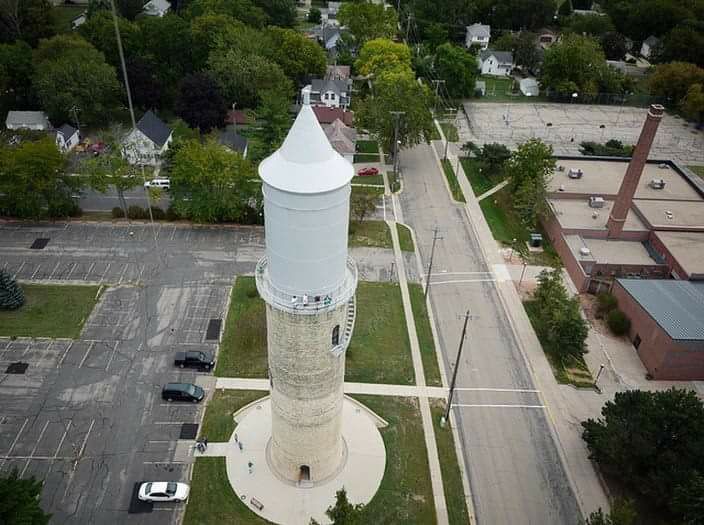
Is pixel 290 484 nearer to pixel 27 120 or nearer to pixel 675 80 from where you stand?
pixel 27 120

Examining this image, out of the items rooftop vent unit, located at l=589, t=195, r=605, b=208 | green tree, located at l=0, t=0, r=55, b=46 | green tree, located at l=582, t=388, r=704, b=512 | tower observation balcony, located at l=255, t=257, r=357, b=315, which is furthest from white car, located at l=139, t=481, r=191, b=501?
green tree, located at l=0, t=0, r=55, b=46

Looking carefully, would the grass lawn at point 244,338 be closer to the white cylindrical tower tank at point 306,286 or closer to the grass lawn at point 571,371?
the white cylindrical tower tank at point 306,286

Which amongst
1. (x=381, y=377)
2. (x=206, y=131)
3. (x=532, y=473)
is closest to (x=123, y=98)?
(x=206, y=131)

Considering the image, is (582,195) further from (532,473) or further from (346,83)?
(346,83)

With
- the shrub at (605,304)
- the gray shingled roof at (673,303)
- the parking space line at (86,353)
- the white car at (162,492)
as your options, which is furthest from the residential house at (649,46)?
the white car at (162,492)

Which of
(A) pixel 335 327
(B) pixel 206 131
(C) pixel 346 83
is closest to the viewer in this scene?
(A) pixel 335 327

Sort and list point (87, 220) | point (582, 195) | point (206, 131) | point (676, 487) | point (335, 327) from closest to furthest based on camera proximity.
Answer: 1. point (335, 327)
2. point (676, 487)
3. point (87, 220)
4. point (582, 195)
5. point (206, 131)

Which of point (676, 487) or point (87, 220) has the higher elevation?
point (676, 487)

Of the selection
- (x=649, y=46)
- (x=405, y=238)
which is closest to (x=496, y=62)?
(x=649, y=46)
